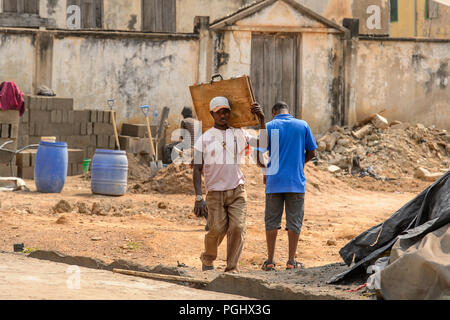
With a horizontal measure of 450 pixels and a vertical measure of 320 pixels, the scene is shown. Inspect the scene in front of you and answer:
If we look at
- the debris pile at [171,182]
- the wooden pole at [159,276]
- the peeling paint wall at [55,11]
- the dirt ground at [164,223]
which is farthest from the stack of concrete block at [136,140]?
the wooden pole at [159,276]

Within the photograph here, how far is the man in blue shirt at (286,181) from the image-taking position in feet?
22.4

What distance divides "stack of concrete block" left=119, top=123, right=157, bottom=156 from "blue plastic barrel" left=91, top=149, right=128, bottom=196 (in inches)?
143

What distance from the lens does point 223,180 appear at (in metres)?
6.02

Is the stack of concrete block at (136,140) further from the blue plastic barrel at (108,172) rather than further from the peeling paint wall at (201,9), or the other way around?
the peeling paint wall at (201,9)

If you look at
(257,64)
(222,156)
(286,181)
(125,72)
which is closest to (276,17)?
(257,64)

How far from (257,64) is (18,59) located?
566cm

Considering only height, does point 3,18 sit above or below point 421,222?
above

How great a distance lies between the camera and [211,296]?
16.1ft

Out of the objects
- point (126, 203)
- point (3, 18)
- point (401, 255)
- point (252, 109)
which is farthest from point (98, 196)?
point (3, 18)

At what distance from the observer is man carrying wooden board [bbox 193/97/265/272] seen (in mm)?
6031

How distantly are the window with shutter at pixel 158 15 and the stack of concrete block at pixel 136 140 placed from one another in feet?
22.7

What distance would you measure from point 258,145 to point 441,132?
12.9 metres

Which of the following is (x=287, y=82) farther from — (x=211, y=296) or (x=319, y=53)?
(x=211, y=296)

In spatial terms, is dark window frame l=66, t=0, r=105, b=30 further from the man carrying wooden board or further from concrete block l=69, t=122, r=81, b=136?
the man carrying wooden board
